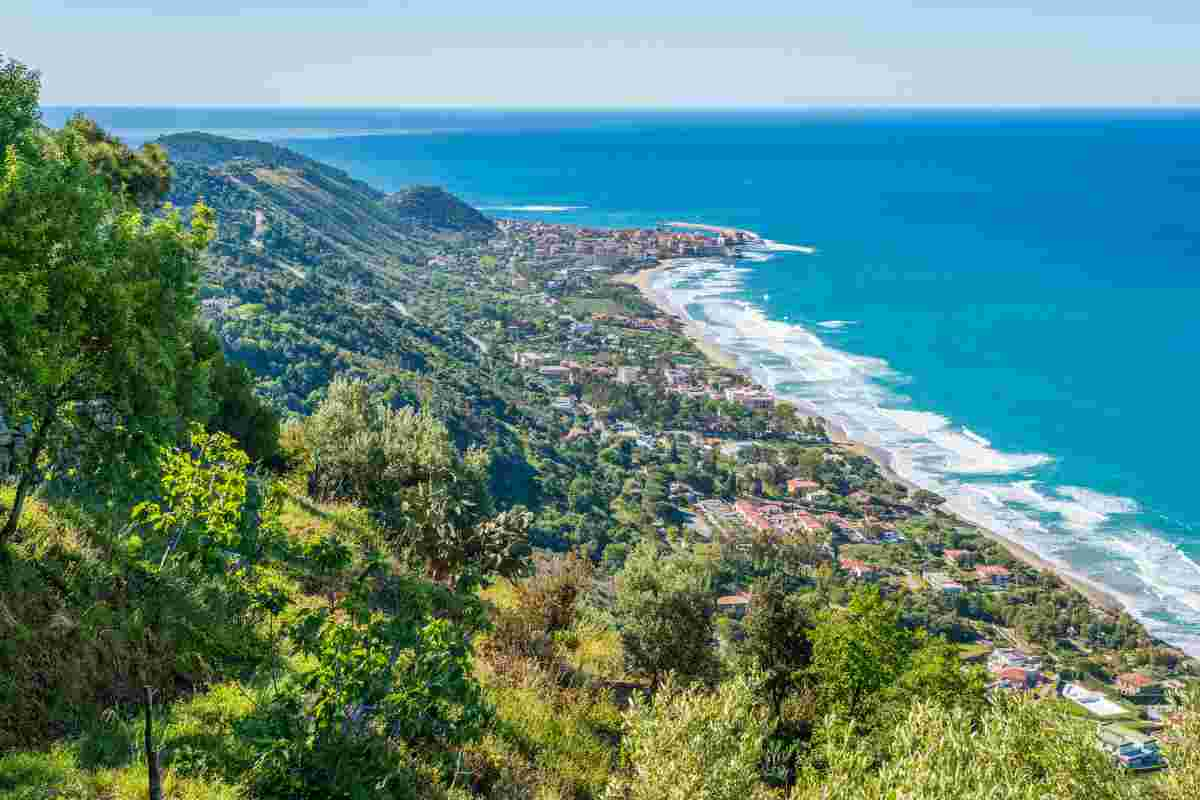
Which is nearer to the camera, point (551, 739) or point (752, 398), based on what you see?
point (551, 739)

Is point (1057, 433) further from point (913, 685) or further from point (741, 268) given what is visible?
point (741, 268)

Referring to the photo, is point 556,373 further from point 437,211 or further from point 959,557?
point 437,211

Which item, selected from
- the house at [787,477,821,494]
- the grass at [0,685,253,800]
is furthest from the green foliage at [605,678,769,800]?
the house at [787,477,821,494]

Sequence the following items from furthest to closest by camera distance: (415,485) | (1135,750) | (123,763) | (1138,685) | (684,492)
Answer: (684,492) < (1138,685) < (1135,750) < (415,485) < (123,763)

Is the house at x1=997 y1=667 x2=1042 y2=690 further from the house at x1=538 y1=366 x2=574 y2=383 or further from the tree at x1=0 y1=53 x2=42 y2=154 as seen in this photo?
the house at x1=538 y1=366 x2=574 y2=383

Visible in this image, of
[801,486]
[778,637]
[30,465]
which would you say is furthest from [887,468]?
[30,465]

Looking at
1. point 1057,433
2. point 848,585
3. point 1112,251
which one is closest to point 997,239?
point 1112,251
